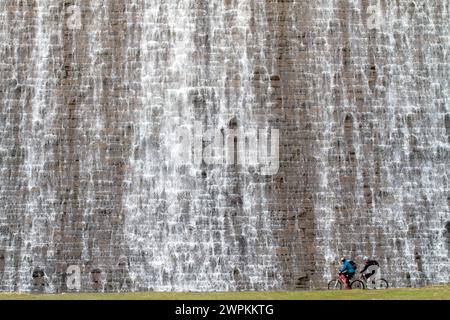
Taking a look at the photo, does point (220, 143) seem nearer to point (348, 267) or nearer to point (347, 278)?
point (348, 267)

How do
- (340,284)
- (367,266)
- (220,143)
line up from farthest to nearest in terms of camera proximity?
1. (220,143)
2. (367,266)
3. (340,284)

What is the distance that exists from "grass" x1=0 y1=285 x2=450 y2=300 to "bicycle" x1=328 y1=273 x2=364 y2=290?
1.35 m

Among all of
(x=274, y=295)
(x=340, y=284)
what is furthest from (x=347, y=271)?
(x=274, y=295)

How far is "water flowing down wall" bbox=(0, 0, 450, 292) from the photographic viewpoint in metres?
24.5

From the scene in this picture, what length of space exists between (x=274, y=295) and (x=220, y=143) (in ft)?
18.5

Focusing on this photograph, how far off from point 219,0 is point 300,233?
7.37m

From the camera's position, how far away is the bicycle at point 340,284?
23453 millimetres

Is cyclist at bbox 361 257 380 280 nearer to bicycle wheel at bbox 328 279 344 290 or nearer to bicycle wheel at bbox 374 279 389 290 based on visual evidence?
bicycle wheel at bbox 374 279 389 290

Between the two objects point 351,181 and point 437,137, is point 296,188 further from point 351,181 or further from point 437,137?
point 437,137

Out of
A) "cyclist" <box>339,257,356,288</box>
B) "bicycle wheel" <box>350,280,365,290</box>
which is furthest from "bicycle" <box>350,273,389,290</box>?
"cyclist" <box>339,257,356,288</box>

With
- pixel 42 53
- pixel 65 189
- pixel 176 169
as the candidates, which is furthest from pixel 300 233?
pixel 42 53

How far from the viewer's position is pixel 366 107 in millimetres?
25891

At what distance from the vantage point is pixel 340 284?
23.9m
